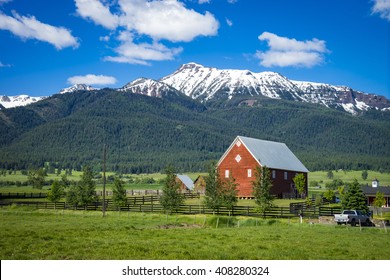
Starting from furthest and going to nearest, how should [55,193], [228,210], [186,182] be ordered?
[186,182] → [55,193] → [228,210]

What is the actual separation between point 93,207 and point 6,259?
152 feet

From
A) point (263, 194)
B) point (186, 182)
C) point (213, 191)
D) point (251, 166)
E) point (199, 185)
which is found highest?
point (251, 166)

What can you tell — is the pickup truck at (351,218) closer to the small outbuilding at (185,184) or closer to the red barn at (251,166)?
the red barn at (251,166)

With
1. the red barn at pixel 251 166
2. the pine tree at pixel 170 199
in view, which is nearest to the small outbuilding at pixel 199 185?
the red barn at pixel 251 166

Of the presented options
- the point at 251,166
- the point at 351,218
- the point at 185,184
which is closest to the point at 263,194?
the point at 351,218

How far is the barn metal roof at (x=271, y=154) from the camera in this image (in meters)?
75.6

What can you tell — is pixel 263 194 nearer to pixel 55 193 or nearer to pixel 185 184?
pixel 55 193

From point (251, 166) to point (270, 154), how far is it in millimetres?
6798

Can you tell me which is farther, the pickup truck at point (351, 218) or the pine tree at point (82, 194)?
the pine tree at point (82, 194)

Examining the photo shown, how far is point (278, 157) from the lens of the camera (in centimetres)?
8188

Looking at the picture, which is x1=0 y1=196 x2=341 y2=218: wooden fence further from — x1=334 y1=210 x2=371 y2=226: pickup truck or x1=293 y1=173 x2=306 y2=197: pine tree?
x1=293 y1=173 x2=306 y2=197: pine tree

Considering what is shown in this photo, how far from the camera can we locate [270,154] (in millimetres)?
80125

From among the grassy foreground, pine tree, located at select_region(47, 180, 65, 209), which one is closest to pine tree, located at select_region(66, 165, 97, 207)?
pine tree, located at select_region(47, 180, 65, 209)
